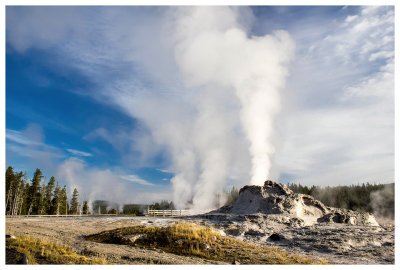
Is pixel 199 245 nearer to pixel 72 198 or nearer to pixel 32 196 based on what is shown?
pixel 32 196

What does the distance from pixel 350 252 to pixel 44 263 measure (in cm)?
1808

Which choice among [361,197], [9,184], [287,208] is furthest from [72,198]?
[361,197]

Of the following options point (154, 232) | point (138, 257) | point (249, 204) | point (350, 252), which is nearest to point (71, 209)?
point (249, 204)

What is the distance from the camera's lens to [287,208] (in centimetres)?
3048

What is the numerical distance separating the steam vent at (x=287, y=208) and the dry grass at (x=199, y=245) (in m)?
13.5

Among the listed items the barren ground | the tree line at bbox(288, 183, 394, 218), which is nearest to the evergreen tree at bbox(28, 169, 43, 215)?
the barren ground

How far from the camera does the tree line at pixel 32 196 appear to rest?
55094mm

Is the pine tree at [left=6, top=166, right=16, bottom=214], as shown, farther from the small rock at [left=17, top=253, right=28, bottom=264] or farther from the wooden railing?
the small rock at [left=17, top=253, right=28, bottom=264]

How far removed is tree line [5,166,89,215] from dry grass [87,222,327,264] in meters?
46.7

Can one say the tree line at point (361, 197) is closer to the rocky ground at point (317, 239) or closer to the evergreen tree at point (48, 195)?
the rocky ground at point (317, 239)

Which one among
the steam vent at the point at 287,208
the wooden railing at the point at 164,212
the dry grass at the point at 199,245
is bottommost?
the dry grass at the point at 199,245

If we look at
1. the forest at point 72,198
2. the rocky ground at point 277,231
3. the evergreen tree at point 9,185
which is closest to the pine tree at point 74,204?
the forest at point 72,198

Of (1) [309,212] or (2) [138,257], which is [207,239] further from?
(1) [309,212]

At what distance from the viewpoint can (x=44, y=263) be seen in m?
11.4
